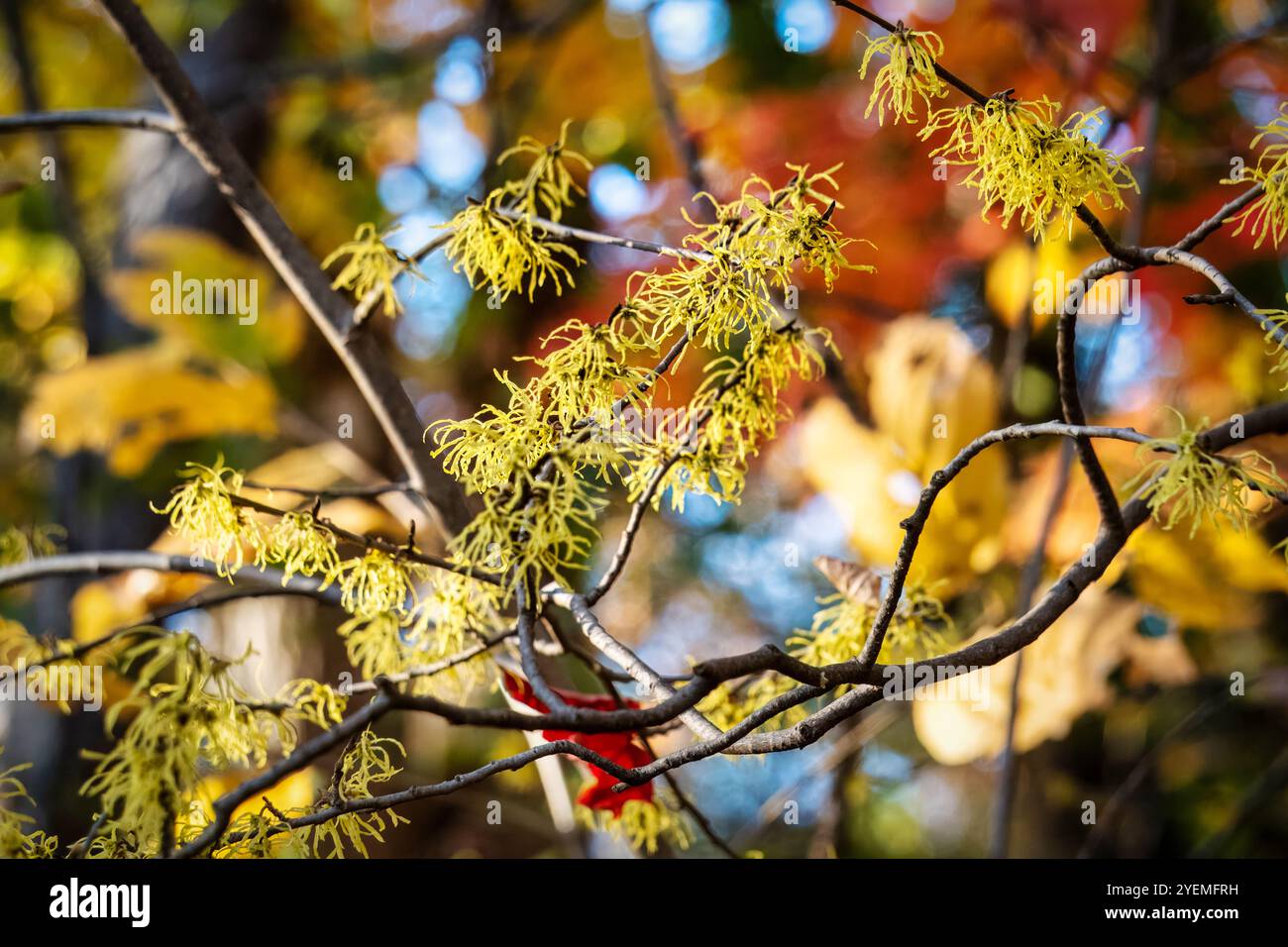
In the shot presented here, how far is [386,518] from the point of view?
3.69 feet

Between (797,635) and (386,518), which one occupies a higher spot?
(386,518)

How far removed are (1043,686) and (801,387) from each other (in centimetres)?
63

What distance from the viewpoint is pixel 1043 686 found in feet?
3.10

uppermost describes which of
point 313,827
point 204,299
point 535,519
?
point 204,299

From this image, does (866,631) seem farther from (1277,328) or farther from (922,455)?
(922,455)

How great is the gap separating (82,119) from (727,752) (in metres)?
0.56

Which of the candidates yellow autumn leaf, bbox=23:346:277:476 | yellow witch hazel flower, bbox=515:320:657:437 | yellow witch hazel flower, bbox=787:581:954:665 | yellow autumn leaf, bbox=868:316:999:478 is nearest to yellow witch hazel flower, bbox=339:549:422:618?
yellow witch hazel flower, bbox=515:320:657:437

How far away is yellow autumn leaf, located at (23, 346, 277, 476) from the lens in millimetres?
1164

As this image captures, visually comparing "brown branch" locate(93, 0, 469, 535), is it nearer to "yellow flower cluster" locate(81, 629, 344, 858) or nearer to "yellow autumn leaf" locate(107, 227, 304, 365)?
"yellow flower cluster" locate(81, 629, 344, 858)

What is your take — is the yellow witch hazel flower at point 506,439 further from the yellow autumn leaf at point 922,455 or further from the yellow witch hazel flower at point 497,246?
the yellow autumn leaf at point 922,455

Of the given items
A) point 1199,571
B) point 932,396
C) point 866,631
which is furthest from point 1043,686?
point 866,631

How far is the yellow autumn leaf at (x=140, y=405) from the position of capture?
3.82ft
